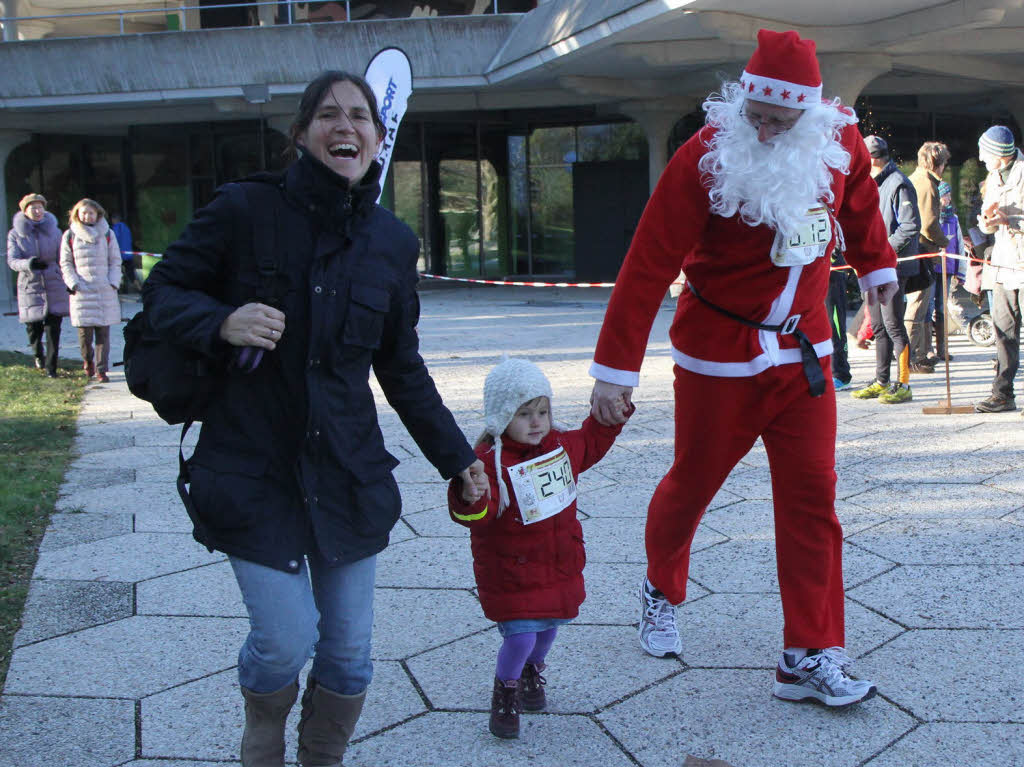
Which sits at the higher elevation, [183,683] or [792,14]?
[792,14]

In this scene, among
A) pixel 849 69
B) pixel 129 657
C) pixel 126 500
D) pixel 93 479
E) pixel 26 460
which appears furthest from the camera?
pixel 849 69

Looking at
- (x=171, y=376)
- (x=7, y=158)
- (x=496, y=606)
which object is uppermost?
(x=7, y=158)

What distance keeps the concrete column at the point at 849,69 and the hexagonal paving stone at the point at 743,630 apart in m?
11.1

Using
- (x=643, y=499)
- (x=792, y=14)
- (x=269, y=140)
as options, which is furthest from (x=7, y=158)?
(x=643, y=499)

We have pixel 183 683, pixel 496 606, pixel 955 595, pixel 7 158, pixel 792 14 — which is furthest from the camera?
pixel 7 158

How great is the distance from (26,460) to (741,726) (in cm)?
494

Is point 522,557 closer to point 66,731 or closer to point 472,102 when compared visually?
point 66,731

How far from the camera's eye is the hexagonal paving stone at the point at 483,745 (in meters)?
2.83

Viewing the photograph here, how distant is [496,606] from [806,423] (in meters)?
1.03

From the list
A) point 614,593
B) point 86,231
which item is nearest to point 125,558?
point 614,593

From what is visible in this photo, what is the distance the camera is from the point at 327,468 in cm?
240

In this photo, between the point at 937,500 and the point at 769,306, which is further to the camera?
the point at 937,500

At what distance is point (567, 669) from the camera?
336cm

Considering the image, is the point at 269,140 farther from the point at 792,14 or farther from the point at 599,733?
the point at 599,733
